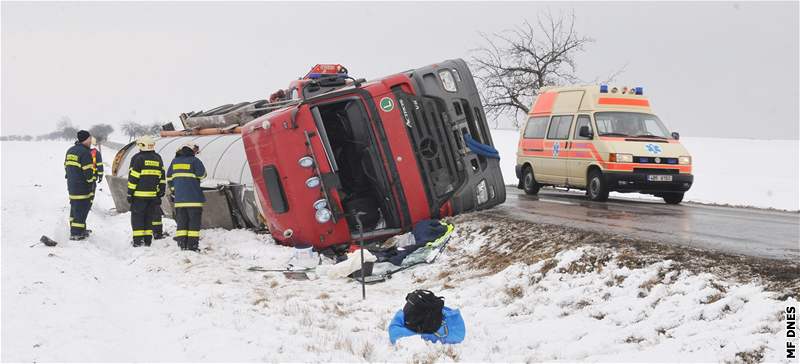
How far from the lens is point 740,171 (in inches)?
1238

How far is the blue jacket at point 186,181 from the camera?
959cm

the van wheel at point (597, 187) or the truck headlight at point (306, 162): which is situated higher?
the truck headlight at point (306, 162)

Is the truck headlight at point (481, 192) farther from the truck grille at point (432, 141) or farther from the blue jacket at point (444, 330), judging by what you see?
the blue jacket at point (444, 330)

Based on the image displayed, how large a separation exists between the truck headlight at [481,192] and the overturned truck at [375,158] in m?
0.01

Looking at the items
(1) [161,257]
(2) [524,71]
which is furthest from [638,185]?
(2) [524,71]

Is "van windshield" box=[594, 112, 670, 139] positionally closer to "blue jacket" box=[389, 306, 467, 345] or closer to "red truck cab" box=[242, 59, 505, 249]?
"red truck cab" box=[242, 59, 505, 249]

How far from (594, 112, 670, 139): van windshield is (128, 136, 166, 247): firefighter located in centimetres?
803

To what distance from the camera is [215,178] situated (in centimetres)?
1188

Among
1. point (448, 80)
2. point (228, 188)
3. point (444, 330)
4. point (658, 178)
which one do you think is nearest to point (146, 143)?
point (228, 188)

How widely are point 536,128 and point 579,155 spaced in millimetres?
1903

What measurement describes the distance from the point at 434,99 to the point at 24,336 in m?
6.01

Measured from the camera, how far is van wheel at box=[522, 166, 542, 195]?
1466cm

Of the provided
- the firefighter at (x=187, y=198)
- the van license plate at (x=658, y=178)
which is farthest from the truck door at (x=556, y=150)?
the firefighter at (x=187, y=198)

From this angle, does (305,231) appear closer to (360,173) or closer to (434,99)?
(360,173)
